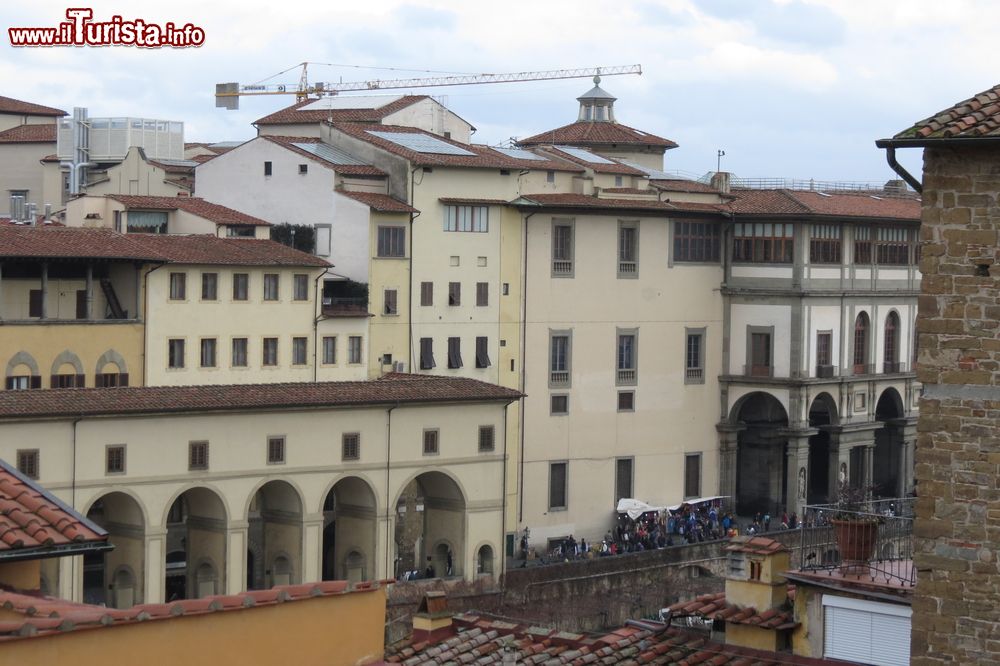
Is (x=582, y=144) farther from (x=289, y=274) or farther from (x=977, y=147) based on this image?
(x=977, y=147)

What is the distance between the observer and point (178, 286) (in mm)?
57906

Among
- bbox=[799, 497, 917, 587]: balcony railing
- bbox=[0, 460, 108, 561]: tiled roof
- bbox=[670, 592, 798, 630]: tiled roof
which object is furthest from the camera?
bbox=[670, 592, 798, 630]: tiled roof

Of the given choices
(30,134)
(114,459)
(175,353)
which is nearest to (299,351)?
(175,353)

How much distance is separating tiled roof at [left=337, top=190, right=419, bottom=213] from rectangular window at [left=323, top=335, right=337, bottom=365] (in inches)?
161

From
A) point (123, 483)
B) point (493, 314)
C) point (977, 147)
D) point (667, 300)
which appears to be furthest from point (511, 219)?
point (977, 147)

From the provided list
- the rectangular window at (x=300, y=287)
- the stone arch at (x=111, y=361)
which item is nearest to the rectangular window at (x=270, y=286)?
the rectangular window at (x=300, y=287)

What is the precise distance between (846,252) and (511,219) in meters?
14.4

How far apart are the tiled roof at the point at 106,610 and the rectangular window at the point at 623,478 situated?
174ft

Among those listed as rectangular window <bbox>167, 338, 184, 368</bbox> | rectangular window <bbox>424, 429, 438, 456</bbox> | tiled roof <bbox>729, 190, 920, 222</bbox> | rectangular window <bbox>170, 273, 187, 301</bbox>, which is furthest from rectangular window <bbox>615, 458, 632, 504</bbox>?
rectangular window <bbox>170, 273, 187, 301</bbox>

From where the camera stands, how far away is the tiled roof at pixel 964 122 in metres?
19.1

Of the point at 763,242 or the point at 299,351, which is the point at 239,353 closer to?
the point at 299,351

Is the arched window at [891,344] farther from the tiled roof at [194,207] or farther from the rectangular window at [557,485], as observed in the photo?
the tiled roof at [194,207]

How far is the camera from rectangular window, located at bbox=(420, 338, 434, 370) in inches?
2574

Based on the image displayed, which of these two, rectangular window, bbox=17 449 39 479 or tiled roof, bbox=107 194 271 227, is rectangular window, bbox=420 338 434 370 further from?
rectangular window, bbox=17 449 39 479
